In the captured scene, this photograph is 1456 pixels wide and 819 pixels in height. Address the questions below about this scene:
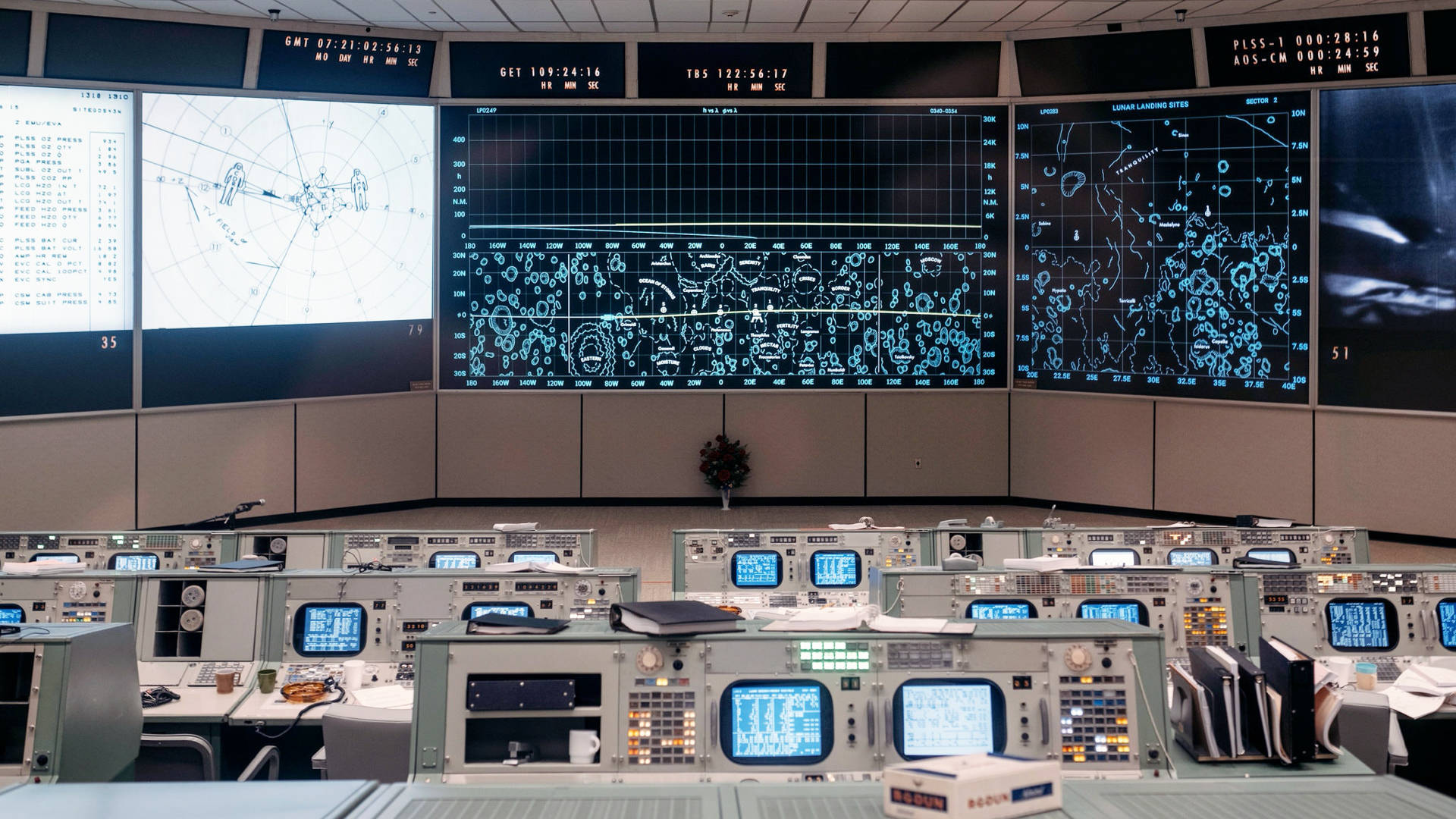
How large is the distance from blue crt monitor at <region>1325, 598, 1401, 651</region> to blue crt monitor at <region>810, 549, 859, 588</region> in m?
2.02

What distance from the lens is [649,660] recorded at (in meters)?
3.07

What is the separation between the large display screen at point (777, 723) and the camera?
10.1 feet

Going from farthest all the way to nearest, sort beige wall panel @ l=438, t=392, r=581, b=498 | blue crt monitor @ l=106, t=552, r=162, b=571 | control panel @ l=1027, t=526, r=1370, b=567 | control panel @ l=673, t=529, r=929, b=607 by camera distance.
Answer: beige wall panel @ l=438, t=392, r=581, b=498, control panel @ l=673, t=529, r=929, b=607, control panel @ l=1027, t=526, r=1370, b=567, blue crt monitor @ l=106, t=552, r=162, b=571

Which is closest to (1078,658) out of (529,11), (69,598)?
(69,598)

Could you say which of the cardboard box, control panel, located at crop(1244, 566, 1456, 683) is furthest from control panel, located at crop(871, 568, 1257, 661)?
the cardboard box

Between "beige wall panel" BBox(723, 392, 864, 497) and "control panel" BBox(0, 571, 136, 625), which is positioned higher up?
"beige wall panel" BBox(723, 392, 864, 497)

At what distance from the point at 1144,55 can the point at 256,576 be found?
7899 mm

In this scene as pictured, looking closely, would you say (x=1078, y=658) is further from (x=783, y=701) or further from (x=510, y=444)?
(x=510, y=444)

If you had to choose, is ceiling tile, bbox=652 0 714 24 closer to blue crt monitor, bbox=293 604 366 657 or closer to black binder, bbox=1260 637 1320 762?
blue crt monitor, bbox=293 604 366 657

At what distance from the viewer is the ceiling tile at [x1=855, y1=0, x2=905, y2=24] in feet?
30.3

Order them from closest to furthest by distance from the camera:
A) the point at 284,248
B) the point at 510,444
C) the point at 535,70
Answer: the point at 284,248
the point at 535,70
the point at 510,444

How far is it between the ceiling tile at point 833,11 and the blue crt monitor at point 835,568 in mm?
4762

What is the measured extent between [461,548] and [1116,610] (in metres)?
2.87

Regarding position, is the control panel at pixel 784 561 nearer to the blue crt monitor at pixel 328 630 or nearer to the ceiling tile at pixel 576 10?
the blue crt monitor at pixel 328 630
